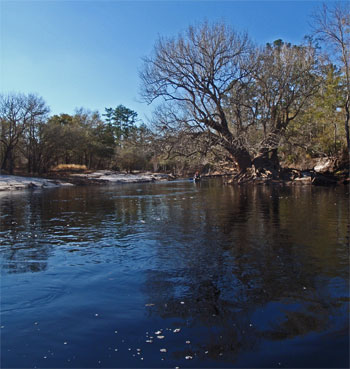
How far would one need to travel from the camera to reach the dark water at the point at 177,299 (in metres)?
3.93

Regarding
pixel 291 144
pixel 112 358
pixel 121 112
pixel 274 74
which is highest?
pixel 121 112

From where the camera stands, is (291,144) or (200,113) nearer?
(200,113)

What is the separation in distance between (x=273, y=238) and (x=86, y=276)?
5737mm

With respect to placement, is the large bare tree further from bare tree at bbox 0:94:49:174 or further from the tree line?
bare tree at bbox 0:94:49:174

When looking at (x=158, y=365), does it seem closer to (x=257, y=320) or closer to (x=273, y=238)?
(x=257, y=320)

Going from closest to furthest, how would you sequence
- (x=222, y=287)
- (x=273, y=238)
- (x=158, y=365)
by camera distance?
1. (x=158, y=365)
2. (x=222, y=287)
3. (x=273, y=238)

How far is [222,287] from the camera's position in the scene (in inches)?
232

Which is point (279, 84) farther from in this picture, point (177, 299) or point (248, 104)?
point (177, 299)

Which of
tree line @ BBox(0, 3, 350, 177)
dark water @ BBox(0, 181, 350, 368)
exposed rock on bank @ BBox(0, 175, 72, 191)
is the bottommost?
dark water @ BBox(0, 181, 350, 368)

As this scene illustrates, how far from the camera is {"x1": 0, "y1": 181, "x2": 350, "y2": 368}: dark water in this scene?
155 inches

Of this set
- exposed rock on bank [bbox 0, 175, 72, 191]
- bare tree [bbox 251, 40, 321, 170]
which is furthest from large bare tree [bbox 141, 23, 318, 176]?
exposed rock on bank [bbox 0, 175, 72, 191]

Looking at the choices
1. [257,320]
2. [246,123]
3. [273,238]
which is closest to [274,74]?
[246,123]

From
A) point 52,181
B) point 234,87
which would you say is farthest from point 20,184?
point 234,87

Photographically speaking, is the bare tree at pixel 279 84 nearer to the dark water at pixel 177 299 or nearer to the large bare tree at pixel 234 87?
the large bare tree at pixel 234 87
